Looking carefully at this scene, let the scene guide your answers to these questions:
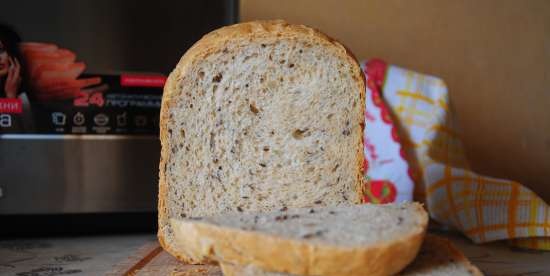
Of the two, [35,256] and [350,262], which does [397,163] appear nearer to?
[350,262]

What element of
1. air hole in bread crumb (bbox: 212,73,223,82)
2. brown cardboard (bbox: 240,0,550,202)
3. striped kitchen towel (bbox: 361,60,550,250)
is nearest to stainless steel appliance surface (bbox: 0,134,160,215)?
air hole in bread crumb (bbox: 212,73,223,82)

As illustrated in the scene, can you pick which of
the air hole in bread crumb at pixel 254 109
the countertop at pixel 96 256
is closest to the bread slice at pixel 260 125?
the air hole in bread crumb at pixel 254 109

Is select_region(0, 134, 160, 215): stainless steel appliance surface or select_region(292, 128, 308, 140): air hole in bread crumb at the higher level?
select_region(292, 128, 308, 140): air hole in bread crumb

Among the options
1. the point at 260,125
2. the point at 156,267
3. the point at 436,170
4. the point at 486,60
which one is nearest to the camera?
the point at 156,267

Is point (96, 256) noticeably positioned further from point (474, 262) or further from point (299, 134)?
point (474, 262)

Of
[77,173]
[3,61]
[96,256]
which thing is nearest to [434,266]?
[96,256]

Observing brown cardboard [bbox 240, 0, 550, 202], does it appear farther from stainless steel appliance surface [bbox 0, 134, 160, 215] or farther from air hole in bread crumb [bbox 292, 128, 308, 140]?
stainless steel appliance surface [bbox 0, 134, 160, 215]

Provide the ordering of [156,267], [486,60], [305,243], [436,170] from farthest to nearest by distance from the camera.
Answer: [486,60] → [436,170] → [156,267] → [305,243]
